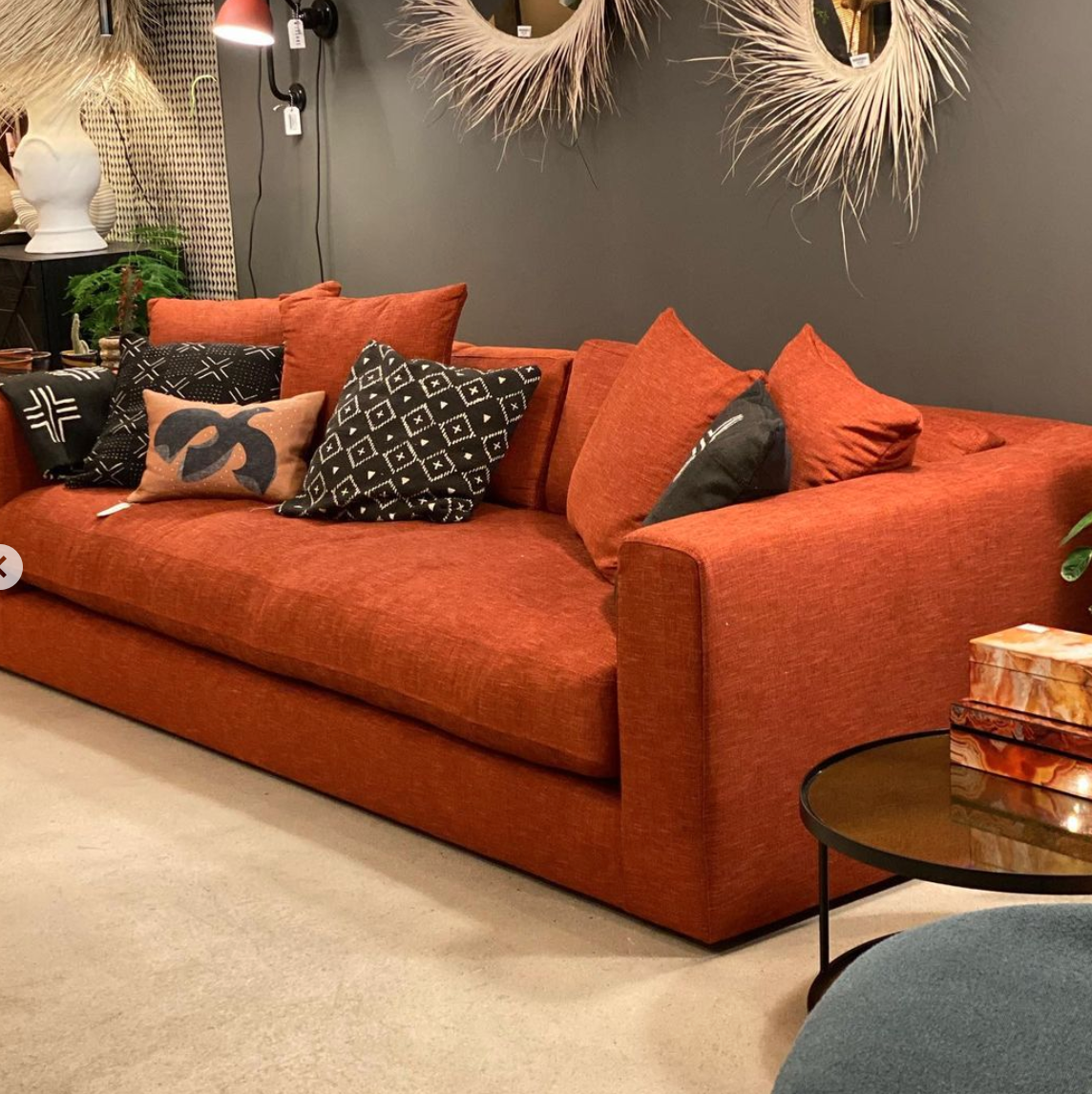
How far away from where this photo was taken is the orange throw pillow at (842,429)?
267 cm

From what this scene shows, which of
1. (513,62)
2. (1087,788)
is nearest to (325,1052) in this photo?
(1087,788)

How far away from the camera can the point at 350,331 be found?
151 inches

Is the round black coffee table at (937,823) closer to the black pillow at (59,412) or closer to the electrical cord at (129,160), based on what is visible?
the black pillow at (59,412)

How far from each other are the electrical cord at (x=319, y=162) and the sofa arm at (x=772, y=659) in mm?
2778

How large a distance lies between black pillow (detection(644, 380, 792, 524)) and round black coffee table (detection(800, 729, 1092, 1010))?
1.57 ft

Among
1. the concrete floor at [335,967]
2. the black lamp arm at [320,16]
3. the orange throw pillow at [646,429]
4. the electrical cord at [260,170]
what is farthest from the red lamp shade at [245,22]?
the concrete floor at [335,967]

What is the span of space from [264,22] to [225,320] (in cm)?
103

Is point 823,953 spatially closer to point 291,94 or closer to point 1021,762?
point 1021,762

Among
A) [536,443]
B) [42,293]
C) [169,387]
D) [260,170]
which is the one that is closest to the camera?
[536,443]

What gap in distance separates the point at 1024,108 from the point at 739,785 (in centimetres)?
150

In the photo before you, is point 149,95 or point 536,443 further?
point 149,95

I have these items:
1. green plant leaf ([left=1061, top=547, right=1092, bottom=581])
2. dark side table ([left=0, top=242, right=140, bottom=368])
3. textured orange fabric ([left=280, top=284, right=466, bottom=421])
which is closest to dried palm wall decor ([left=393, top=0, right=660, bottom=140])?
textured orange fabric ([left=280, top=284, right=466, bottom=421])

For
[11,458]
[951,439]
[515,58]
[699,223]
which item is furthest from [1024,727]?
[11,458]

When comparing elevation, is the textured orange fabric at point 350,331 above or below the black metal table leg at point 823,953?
above
